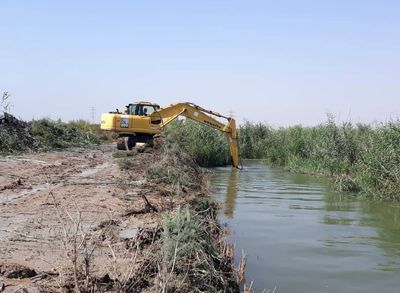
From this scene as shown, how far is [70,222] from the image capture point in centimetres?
792

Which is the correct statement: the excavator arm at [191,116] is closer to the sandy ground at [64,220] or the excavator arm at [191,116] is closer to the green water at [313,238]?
the green water at [313,238]

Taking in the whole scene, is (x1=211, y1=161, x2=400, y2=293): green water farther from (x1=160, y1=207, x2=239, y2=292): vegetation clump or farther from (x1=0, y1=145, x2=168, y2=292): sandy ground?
(x1=0, y1=145, x2=168, y2=292): sandy ground

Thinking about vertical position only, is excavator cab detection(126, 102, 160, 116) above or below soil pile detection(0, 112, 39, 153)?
above

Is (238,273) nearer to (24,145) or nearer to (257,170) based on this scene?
(24,145)

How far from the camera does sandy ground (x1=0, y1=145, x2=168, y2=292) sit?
521cm

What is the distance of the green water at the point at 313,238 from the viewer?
26.8 ft

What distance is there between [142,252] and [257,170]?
2065cm

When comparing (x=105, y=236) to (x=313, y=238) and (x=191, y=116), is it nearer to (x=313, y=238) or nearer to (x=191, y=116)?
(x=313, y=238)

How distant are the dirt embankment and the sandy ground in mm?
14

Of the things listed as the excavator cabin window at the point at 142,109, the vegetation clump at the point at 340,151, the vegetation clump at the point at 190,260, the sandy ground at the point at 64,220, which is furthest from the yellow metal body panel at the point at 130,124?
A: the vegetation clump at the point at 190,260

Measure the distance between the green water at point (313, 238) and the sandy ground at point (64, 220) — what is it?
7.24 feet

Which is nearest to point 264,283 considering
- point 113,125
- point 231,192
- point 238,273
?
point 238,273

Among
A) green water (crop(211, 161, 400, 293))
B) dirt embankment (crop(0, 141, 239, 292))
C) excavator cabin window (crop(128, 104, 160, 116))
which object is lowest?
green water (crop(211, 161, 400, 293))

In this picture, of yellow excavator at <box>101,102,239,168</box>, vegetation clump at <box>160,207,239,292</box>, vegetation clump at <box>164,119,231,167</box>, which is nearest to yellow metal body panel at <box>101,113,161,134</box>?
yellow excavator at <box>101,102,239,168</box>
